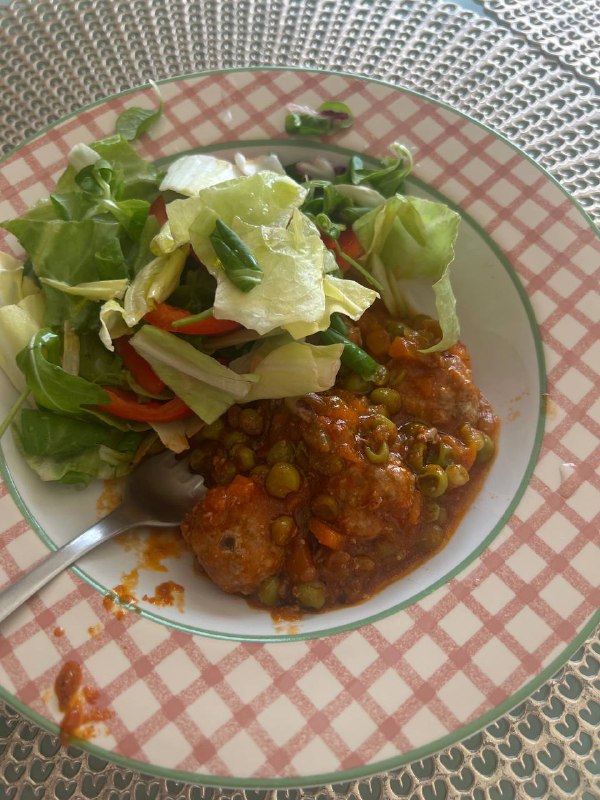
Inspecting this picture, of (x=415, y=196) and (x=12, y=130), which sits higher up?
(x=12, y=130)

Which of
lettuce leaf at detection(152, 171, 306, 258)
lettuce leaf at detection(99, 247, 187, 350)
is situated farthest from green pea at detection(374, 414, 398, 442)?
lettuce leaf at detection(99, 247, 187, 350)

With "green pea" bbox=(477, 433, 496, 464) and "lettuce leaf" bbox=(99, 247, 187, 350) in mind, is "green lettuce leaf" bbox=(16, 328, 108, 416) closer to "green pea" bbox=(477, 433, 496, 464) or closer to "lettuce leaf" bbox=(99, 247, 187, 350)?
"lettuce leaf" bbox=(99, 247, 187, 350)

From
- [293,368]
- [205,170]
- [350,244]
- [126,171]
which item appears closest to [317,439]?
[293,368]

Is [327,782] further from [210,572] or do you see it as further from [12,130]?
[12,130]

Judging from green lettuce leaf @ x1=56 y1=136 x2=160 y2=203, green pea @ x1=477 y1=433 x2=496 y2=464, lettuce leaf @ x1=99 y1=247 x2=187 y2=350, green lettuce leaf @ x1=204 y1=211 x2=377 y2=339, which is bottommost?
green pea @ x1=477 y1=433 x2=496 y2=464

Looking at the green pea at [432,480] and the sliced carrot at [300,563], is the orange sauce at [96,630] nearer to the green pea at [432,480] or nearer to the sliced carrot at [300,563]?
the sliced carrot at [300,563]

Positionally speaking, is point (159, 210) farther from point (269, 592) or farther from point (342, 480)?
point (269, 592)

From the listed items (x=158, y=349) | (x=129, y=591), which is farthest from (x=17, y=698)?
(x=158, y=349)
